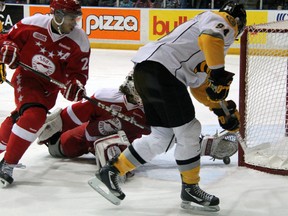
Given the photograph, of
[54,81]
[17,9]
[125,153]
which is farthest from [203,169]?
[17,9]

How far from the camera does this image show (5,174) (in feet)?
9.10

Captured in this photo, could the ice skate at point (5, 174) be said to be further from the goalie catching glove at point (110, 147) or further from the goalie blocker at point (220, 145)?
the goalie blocker at point (220, 145)

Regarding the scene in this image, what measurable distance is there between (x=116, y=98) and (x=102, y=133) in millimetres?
206

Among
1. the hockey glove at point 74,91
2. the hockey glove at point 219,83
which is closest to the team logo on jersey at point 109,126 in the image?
the hockey glove at point 74,91

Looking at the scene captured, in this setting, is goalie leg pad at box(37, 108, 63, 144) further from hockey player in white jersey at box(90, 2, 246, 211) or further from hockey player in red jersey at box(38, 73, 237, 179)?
hockey player in white jersey at box(90, 2, 246, 211)

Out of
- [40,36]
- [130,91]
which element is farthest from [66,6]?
[130,91]

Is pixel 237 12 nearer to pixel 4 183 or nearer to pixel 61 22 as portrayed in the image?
pixel 61 22

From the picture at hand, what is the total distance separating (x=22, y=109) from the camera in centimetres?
290

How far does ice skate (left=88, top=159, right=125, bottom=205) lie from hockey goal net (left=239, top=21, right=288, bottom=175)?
0.88m

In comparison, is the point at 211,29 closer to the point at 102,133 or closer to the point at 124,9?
the point at 102,133

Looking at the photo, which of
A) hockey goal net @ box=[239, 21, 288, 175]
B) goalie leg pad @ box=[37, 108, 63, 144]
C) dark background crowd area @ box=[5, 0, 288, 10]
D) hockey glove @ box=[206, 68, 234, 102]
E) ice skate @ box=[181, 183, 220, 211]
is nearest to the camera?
hockey glove @ box=[206, 68, 234, 102]

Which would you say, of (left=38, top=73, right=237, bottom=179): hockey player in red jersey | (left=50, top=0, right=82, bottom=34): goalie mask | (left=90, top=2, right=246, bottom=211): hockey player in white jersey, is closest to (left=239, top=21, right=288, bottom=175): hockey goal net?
(left=38, top=73, right=237, bottom=179): hockey player in red jersey

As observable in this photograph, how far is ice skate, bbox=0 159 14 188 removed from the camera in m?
2.76

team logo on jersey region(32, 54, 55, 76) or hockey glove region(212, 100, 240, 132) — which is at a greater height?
team logo on jersey region(32, 54, 55, 76)
